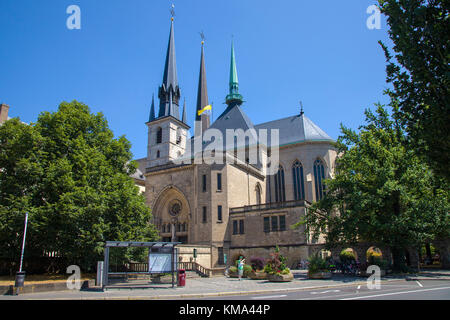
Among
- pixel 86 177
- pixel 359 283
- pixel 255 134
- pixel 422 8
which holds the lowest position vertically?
pixel 359 283

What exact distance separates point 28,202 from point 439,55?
838 inches

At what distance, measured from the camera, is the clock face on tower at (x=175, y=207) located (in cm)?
3759

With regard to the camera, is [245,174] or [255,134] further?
[255,134]

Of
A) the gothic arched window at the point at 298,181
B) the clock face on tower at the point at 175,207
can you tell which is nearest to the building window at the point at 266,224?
the clock face on tower at the point at 175,207

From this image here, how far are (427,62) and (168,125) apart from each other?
158 feet

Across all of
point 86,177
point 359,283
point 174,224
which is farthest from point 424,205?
point 174,224

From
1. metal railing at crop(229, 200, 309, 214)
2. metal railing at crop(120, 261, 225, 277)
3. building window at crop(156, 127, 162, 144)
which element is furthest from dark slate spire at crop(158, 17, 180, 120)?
metal railing at crop(120, 261, 225, 277)

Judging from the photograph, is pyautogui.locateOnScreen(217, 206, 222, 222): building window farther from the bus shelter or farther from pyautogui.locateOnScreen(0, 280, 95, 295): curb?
pyautogui.locateOnScreen(0, 280, 95, 295): curb

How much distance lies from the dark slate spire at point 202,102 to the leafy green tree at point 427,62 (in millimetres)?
56468

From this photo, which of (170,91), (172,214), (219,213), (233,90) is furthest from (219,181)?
(233,90)

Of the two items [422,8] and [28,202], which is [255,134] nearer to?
[28,202]

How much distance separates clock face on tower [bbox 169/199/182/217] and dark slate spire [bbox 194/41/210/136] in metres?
29.2

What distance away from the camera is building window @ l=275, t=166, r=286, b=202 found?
1748 inches

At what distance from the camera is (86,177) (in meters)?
20.6
